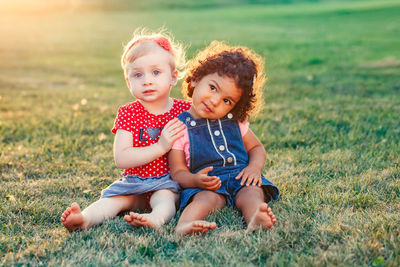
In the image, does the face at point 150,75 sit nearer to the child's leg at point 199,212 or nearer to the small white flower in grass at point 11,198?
the child's leg at point 199,212

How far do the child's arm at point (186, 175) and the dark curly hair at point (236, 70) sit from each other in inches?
18.8

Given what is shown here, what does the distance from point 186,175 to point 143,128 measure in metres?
0.47

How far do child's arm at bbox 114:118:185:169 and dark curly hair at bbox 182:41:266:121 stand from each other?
38 cm

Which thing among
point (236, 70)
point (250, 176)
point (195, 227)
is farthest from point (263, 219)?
point (236, 70)

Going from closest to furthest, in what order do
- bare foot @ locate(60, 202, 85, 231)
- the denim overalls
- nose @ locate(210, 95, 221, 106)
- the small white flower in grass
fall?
bare foot @ locate(60, 202, 85, 231), nose @ locate(210, 95, 221, 106), the denim overalls, the small white flower in grass

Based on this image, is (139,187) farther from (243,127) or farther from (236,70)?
(236,70)

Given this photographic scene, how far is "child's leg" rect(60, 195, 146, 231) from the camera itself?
2.72m

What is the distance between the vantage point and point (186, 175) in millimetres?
3115

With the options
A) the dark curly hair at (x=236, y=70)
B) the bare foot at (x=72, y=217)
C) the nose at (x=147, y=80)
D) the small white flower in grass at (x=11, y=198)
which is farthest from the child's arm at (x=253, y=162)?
the small white flower in grass at (x=11, y=198)

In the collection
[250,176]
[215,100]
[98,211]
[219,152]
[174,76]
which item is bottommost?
[98,211]

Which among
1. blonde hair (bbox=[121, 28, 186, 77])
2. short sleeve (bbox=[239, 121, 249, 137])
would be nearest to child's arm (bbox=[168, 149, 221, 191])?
short sleeve (bbox=[239, 121, 249, 137])

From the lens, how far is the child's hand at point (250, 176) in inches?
Answer: 122

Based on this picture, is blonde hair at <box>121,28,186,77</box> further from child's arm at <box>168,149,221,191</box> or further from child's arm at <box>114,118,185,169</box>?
child's arm at <box>168,149,221,191</box>

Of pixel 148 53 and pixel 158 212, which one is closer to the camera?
pixel 158 212
